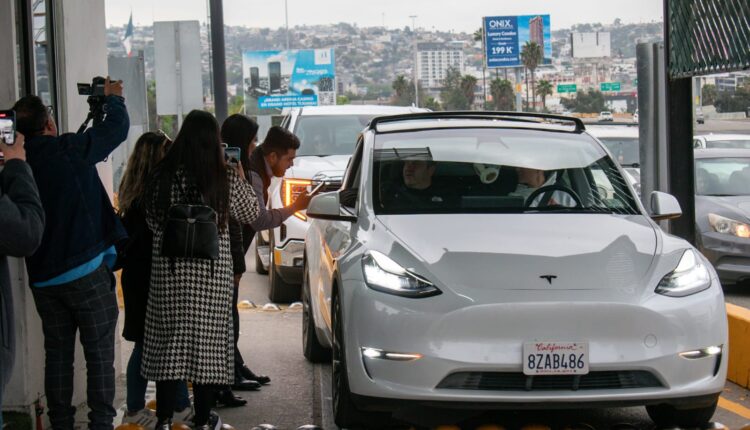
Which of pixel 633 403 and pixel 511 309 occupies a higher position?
pixel 511 309

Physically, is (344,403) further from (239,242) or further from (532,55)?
(532,55)

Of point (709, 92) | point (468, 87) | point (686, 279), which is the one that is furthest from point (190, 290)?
point (468, 87)

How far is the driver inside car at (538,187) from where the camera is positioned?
6344 mm

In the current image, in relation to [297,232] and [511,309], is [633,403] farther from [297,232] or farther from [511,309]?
[297,232]

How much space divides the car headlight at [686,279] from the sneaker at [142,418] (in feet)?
9.03

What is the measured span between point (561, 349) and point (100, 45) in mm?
3541

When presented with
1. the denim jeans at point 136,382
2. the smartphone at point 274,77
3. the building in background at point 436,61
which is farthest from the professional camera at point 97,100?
the building in background at point 436,61

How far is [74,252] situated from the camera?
5145 millimetres

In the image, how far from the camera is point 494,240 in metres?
5.61

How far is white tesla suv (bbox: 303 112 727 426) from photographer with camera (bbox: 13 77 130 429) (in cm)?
117

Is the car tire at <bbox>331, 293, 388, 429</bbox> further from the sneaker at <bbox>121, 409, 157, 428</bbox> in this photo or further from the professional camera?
the professional camera

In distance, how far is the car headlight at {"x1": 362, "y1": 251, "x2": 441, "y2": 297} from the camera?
5.27 m

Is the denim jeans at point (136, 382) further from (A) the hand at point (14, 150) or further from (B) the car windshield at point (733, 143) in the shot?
(B) the car windshield at point (733, 143)

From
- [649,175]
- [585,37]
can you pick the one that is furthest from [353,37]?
[649,175]
